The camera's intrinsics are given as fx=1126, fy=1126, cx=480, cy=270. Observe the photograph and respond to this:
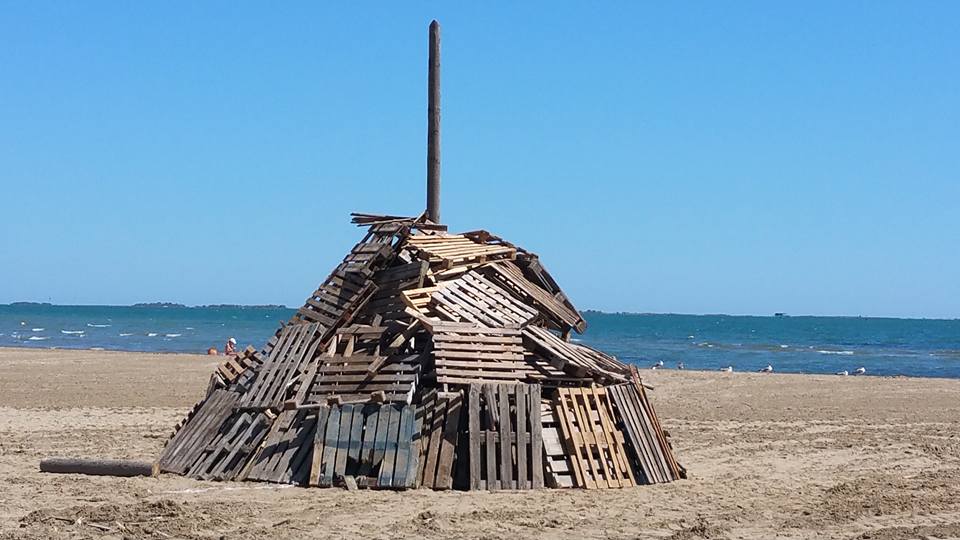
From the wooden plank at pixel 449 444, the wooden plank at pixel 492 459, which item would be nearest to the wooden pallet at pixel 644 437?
the wooden plank at pixel 492 459

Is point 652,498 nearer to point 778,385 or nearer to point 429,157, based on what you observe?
point 429,157

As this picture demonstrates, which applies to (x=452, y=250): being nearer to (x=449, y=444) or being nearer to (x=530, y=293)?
(x=530, y=293)

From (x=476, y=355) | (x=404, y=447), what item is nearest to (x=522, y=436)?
(x=476, y=355)

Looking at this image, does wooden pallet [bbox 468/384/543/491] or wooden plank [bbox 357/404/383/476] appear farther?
wooden plank [bbox 357/404/383/476]

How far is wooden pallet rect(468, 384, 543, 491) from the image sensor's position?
13961 mm

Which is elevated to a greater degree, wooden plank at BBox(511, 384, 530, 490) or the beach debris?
wooden plank at BBox(511, 384, 530, 490)

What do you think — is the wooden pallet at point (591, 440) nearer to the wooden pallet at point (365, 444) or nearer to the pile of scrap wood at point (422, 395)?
the pile of scrap wood at point (422, 395)

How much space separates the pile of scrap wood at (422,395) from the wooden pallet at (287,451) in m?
0.02

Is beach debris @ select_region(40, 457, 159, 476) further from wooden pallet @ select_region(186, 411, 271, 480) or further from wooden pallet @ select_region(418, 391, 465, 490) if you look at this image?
wooden pallet @ select_region(418, 391, 465, 490)

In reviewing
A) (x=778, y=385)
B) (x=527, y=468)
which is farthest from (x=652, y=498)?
(x=778, y=385)

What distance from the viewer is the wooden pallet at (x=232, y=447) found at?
48.3 ft

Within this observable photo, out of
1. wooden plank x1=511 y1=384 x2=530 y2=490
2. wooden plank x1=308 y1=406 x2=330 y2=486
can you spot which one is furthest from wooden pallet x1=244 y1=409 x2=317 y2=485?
wooden plank x1=511 y1=384 x2=530 y2=490

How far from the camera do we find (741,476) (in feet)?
52.3

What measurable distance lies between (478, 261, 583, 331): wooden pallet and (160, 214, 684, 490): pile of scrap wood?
0.04 metres
